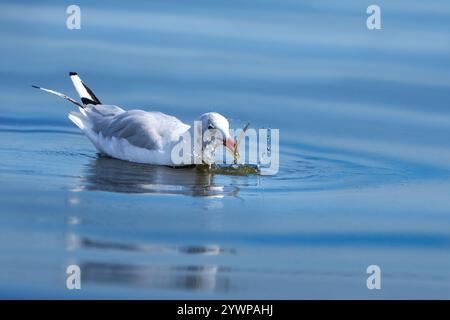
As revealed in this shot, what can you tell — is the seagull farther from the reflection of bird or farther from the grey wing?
the reflection of bird

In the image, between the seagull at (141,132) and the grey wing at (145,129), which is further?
the grey wing at (145,129)

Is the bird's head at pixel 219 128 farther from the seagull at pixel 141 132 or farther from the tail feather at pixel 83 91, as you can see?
the tail feather at pixel 83 91

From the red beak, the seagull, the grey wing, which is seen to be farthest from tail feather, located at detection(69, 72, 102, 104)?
the red beak

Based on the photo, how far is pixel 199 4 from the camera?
1923 centimetres

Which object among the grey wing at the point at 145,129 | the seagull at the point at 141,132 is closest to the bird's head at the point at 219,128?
the seagull at the point at 141,132

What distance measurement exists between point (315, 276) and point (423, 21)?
942cm

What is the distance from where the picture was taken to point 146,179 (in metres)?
12.4

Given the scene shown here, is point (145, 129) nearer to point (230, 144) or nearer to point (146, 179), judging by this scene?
point (230, 144)

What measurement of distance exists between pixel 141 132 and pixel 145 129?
0.18ft

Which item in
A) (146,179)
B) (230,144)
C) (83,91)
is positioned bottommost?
(146,179)

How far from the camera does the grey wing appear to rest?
13227 millimetres

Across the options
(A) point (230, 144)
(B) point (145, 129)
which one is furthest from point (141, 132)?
(A) point (230, 144)

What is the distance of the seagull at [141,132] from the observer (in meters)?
13.1

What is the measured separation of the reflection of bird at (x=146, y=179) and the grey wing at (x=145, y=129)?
0.80ft
